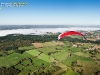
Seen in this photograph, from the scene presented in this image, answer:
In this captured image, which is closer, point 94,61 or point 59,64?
point 59,64

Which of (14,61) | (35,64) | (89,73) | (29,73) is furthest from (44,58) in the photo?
(89,73)

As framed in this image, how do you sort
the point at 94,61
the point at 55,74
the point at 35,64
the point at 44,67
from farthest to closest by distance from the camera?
the point at 94,61, the point at 35,64, the point at 44,67, the point at 55,74

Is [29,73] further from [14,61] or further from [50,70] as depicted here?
[14,61]

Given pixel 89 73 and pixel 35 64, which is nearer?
pixel 89 73

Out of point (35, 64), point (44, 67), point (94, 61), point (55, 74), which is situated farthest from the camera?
point (94, 61)

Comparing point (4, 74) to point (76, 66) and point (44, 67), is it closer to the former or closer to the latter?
point (44, 67)

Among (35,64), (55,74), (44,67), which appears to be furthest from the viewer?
(35,64)

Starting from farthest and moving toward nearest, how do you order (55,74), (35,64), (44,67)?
(35,64), (44,67), (55,74)

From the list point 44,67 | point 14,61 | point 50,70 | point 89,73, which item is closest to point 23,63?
point 14,61
